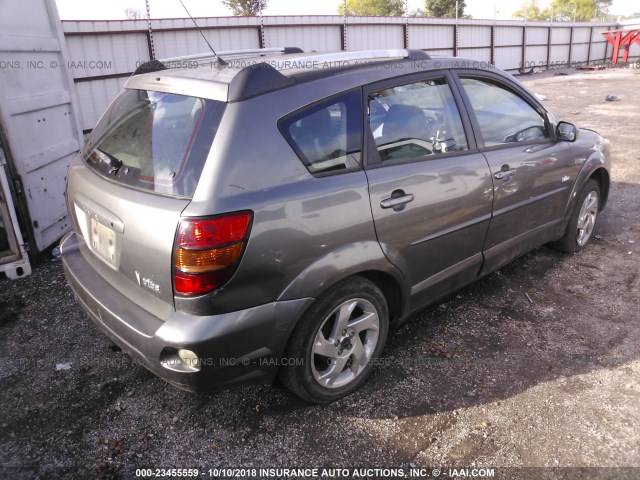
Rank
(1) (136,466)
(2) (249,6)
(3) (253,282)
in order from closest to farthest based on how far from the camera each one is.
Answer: (3) (253,282) < (1) (136,466) < (2) (249,6)

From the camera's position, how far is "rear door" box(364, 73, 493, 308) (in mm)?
2625

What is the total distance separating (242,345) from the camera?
2.17 meters

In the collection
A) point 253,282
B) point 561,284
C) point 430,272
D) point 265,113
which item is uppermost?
point 265,113

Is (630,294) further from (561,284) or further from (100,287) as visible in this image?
(100,287)

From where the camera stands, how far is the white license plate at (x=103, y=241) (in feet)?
7.93

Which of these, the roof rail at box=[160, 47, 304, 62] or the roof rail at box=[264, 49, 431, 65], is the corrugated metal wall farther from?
the roof rail at box=[264, 49, 431, 65]

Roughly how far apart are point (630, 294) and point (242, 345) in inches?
122

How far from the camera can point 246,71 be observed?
2.27 m

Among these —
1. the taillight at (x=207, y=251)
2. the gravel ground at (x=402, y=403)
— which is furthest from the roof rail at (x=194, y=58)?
the gravel ground at (x=402, y=403)

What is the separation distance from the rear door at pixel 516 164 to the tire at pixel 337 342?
3.68ft

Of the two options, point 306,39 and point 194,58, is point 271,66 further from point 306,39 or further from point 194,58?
point 306,39

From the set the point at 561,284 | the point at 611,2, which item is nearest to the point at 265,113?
the point at 561,284

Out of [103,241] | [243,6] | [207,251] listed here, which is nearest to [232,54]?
[103,241]

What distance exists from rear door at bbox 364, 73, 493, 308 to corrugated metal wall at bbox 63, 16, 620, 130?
426 cm
